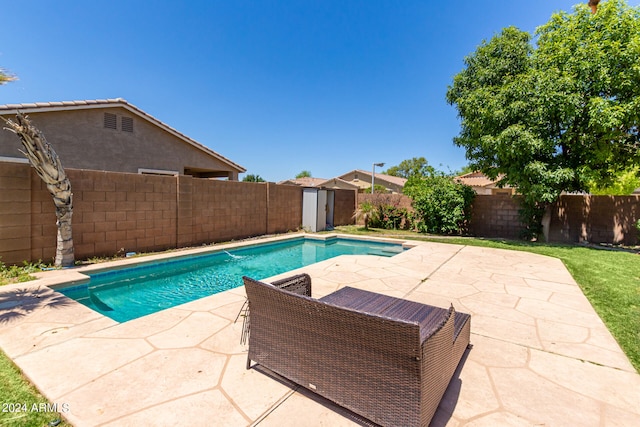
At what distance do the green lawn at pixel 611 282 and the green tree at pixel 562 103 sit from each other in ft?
7.15

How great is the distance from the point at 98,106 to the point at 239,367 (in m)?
13.0

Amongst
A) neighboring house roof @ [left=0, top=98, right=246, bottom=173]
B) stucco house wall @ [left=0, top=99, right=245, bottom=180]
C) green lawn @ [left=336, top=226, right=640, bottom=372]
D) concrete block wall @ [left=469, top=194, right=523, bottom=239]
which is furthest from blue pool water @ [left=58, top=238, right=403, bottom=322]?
stucco house wall @ [left=0, top=99, right=245, bottom=180]

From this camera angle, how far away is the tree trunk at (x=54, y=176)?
5.32m

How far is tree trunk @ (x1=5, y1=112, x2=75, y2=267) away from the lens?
532 centimetres

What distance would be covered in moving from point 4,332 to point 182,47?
14.4 m

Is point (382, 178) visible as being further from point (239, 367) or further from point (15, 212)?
point (239, 367)

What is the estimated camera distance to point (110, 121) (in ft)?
38.7

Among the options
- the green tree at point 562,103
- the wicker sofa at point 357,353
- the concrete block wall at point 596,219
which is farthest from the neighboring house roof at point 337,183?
the wicker sofa at point 357,353

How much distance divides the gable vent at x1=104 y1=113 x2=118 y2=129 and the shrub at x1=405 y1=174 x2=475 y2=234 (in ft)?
44.2

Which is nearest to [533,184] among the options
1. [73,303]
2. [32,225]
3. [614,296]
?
[614,296]

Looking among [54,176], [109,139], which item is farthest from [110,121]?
[54,176]

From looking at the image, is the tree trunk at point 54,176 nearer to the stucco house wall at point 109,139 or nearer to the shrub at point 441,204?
the stucco house wall at point 109,139

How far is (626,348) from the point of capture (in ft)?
10.6

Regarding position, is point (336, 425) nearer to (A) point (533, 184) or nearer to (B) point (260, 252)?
(B) point (260, 252)
